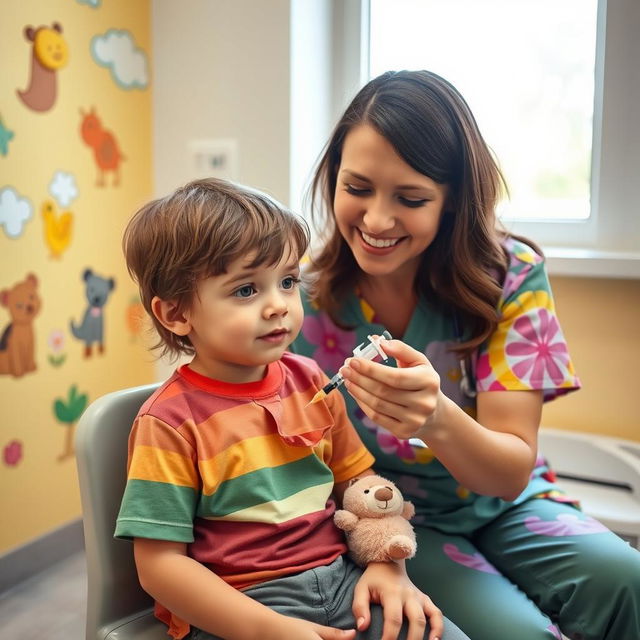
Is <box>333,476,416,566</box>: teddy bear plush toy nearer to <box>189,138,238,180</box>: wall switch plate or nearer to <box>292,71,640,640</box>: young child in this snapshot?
<box>292,71,640,640</box>: young child

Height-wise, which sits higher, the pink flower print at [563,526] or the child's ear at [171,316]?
the child's ear at [171,316]

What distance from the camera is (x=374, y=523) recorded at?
0.94m

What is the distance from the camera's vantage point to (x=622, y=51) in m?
1.73

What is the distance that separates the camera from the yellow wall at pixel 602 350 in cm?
171

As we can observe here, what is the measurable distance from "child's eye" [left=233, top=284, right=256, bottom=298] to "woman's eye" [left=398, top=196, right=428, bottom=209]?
30 cm

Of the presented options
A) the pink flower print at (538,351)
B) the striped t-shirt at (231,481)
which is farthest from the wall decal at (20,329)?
the pink flower print at (538,351)

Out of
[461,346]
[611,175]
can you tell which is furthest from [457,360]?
[611,175]

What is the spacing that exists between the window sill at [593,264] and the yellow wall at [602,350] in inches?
2.5

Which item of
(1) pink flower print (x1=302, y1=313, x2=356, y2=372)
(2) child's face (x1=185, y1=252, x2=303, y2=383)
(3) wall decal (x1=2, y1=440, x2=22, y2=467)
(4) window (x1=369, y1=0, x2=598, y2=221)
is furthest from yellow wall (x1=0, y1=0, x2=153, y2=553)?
(2) child's face (x1=185, y1=252, x2=303, y2=383)

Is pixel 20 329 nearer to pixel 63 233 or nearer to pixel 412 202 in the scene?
pixel 63 233

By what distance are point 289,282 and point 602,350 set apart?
106 cm

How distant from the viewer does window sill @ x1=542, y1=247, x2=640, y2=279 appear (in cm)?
162

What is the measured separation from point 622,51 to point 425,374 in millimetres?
1259

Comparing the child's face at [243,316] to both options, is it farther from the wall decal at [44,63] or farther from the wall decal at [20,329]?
the wall decal at [44,63]
